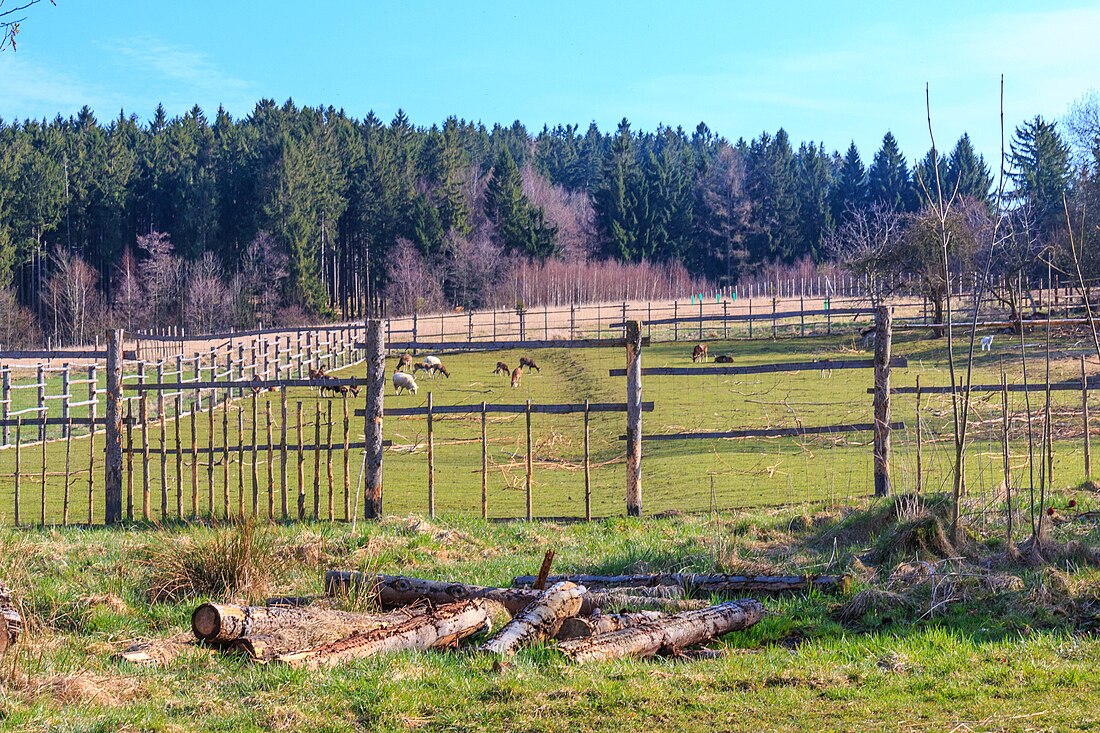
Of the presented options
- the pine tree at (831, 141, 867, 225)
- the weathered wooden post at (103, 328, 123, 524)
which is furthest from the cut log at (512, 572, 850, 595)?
the pine tree at (831, 141, 867, 225)

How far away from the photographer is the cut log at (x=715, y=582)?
6715 mm

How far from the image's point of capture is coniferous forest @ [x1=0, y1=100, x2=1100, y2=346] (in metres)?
68.2

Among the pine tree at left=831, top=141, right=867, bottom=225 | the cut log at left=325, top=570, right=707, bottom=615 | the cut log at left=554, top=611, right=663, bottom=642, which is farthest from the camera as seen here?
the pine tree at left=831, top=141, right=867, bottom=225

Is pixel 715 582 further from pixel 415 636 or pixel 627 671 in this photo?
pixel 415 636

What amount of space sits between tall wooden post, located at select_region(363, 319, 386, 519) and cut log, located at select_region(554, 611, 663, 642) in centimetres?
584

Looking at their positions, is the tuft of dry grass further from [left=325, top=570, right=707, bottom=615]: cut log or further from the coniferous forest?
the coniferous forest

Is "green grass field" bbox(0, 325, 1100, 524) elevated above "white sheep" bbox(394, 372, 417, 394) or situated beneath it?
situated beneath

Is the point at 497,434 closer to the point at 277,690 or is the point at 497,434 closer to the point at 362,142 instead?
the point at 277,690

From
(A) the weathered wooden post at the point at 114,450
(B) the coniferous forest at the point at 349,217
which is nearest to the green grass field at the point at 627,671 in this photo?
(A) the weathered wooden post at the point at 114,450

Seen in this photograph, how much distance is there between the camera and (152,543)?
8500 millimetres

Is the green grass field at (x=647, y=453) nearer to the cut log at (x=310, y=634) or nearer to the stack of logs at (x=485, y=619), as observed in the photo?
the stack of logs at (x=485, y=619)

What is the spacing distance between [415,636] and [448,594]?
876 millimetres

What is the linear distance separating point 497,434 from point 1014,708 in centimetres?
1918

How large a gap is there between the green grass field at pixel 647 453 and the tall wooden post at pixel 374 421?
4.91 ft
